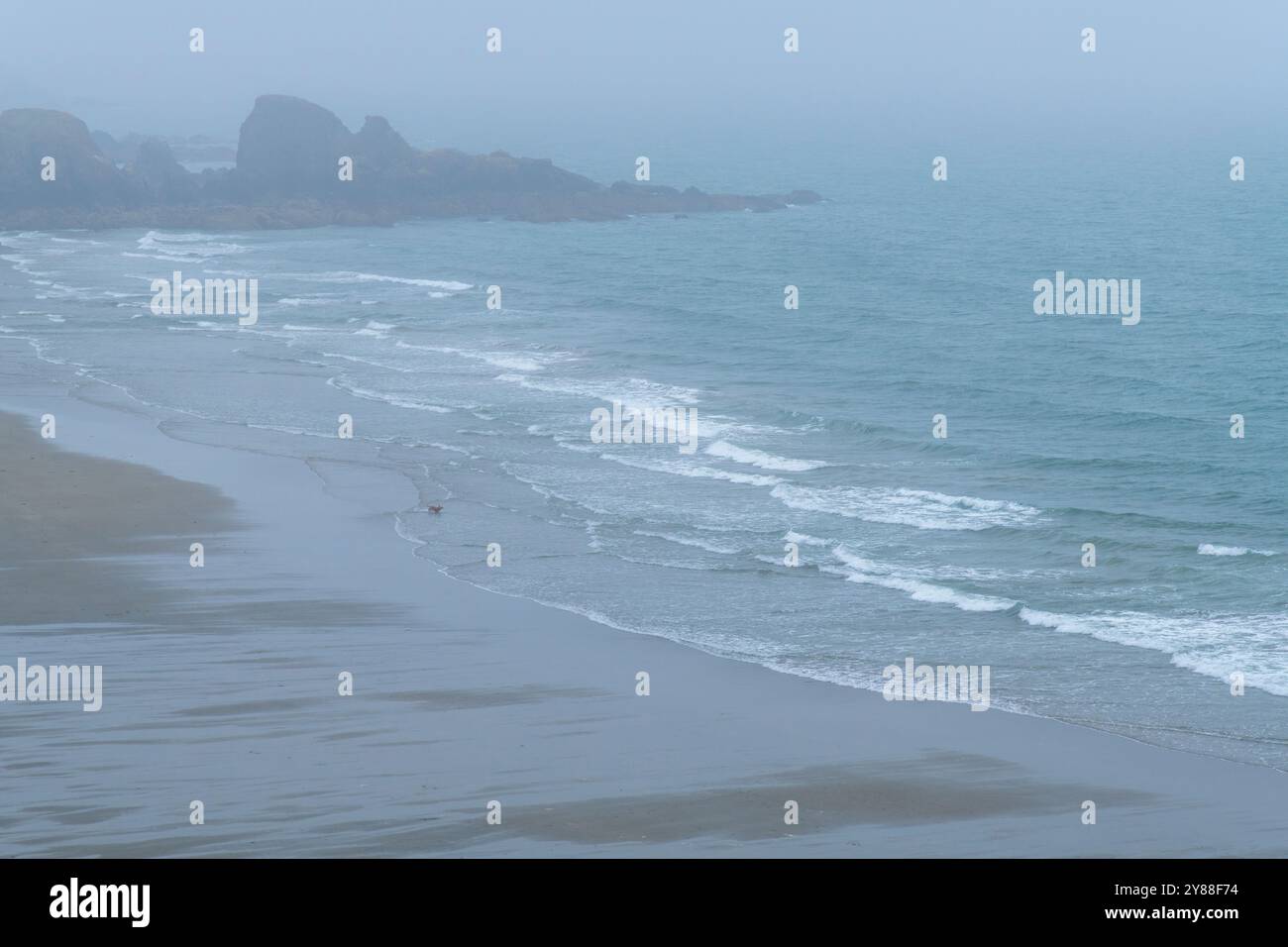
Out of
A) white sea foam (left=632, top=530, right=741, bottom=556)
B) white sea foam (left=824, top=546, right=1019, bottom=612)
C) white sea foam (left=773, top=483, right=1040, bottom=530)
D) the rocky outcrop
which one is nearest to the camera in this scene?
white sea foam (left=824, top=546, right=1019, bottom=612)

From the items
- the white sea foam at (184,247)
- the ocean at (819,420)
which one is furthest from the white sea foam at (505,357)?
the white sea foam at (184,247)

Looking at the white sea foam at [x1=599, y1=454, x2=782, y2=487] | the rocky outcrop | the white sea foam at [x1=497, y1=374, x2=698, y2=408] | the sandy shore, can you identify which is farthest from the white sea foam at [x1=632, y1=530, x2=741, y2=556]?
the rocky outcrop

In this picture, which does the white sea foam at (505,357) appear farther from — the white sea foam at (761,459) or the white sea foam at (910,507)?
the white sea foam at (910,507)

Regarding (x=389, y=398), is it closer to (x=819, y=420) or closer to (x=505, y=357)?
(x=505, y=357)

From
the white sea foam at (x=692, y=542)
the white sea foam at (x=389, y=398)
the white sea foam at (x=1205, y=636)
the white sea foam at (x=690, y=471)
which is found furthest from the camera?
the white sea foam at (x=389, y=398)

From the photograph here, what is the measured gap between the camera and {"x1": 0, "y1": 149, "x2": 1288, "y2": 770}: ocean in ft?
65.7

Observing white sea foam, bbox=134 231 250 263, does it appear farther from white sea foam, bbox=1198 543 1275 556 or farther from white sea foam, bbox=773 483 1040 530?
white sea foam, bbox=1198 543 1275 556

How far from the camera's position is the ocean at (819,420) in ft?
65.7

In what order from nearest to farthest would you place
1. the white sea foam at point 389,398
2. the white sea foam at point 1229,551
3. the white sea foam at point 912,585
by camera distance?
the white sea foam at point 912,585
the white sea foam at point 1229,551
the white sea foam at point 389,398

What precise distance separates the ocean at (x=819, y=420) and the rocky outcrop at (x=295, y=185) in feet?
24.5

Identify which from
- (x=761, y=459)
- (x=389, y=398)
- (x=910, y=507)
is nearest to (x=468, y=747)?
(x=910, y=507)

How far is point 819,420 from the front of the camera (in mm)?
34438

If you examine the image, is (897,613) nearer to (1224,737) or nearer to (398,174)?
(1224,737)

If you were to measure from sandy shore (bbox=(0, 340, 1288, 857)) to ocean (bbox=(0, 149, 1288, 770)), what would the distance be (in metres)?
1.43
